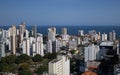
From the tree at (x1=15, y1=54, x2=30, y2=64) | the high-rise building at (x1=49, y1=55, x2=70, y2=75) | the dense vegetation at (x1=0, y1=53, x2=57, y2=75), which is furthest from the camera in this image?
the tree at (x1=15, y1=54, x2=30, y2=64)

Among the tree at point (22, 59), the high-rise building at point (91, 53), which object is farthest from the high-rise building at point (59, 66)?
the tree at point (22, 59)

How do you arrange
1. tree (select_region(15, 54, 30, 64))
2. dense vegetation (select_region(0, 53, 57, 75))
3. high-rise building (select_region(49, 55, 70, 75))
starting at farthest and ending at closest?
tree (select_region(15, 54, 30, 64))
dense vegetation (select_region(0, 53, 57, 75))
high-rise building (select_region(49, 55, 70, 75))

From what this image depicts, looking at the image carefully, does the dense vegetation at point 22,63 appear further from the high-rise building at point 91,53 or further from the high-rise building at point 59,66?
the high-rise building at point 59,66

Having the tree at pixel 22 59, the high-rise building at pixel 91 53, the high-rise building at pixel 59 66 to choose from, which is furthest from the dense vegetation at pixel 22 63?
the high-rise building at pixel 59 66

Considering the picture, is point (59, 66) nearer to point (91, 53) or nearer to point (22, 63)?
point (22, 63)

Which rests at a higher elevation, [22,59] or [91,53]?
[91,53]

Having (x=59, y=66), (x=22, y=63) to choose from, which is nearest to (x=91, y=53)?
(x=22, y=63)

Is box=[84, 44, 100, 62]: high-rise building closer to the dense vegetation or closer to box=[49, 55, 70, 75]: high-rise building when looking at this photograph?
the dense vegetation

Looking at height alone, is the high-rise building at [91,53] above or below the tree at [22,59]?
above

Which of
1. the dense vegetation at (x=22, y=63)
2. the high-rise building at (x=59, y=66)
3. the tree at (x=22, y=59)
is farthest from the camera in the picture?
the tree at (x=22, y=59)

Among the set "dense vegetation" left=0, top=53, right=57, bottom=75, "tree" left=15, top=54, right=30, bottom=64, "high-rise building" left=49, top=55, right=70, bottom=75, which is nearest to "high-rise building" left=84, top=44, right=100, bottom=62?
"dense vegetation" left=0, top=53, right=57, bottom=75

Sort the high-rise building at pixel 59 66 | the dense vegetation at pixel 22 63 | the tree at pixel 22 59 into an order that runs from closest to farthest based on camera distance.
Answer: the high-rise building at pixel 59 66, the dense vegetation at pixel 22 63, the tree at pixel 22 59

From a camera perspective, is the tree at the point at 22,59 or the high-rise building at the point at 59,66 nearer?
the high-rise building at the point at 59,66

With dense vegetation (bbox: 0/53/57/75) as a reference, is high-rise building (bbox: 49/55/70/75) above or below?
above
